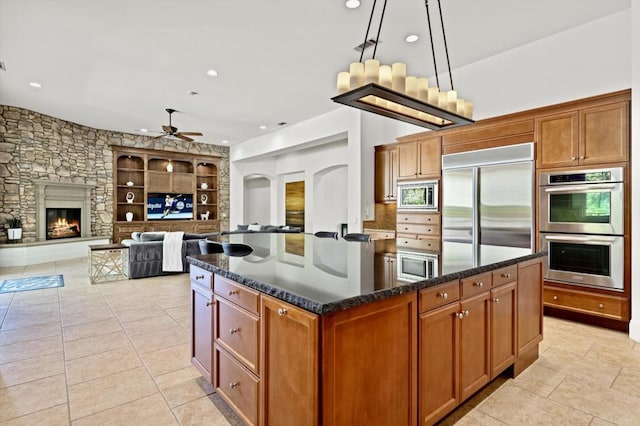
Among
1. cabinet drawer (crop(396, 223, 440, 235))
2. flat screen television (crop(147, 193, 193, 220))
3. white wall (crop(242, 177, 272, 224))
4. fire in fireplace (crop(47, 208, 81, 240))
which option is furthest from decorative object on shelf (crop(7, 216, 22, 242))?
cabinet drawer (crop(396, 223, 440, 235))

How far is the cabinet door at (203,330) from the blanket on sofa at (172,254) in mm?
3989

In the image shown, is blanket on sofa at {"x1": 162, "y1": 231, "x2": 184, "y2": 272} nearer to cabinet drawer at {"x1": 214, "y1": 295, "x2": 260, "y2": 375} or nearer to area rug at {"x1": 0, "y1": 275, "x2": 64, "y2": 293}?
area rug at {"x1": 0, "y1": 275, "x2": 64, "y2": 293}

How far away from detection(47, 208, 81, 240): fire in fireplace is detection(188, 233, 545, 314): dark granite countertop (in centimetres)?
766

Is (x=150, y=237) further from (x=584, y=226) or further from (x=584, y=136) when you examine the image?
(x=584, y=136)

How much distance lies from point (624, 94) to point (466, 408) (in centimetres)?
332

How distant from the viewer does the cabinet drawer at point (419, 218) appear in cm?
488

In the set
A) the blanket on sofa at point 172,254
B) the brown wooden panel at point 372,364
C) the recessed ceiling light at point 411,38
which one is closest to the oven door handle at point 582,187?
the recessed ceiling light at point 411,38

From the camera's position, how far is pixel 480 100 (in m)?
4.57

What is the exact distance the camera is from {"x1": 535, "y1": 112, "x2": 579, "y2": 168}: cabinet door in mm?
3570

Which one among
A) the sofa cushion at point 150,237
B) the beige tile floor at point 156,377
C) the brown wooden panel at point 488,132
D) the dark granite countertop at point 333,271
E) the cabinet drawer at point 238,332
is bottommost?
the beige tile floor at point 156,377

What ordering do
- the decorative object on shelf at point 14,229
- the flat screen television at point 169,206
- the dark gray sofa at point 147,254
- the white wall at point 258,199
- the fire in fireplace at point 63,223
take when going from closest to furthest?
the dark gray sofa at point 147,254 → the decorative object on shelf at point 14,229 → the fire in fireplace at point 63,223 → the flat screen television at point 169,206 → the white wall at point 258,199

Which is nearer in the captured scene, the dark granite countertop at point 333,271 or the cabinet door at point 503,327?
the dark granite countertop at point 333,271

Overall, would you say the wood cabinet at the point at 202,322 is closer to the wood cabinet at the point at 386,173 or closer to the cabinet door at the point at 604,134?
the cabinet door at the point at 604,134

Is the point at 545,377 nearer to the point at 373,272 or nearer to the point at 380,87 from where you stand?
the point at 373,272
